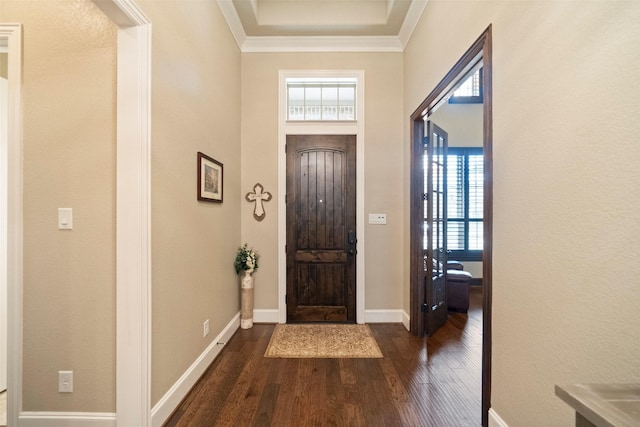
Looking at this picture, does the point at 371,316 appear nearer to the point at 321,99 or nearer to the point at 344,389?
the point at 344,389

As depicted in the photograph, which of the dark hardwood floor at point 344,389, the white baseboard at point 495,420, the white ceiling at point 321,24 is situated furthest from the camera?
the white ceiling at point 321,24

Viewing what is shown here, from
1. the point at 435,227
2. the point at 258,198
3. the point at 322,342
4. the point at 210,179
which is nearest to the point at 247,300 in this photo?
the point at 322,342

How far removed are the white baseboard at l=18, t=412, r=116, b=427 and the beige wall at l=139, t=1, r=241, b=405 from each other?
278mm

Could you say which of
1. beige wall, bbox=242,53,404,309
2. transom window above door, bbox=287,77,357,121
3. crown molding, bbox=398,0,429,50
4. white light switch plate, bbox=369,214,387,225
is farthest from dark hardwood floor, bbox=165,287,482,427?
crown molding, bbox=398,0,429,50

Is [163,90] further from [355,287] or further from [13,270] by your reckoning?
[355,287]

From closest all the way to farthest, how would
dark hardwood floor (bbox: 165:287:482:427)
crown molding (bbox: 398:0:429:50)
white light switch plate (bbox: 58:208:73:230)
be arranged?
Result: 1. white light switch plate (bbox: 58:208:73:230)
2. dark hardwood floor (bbox: 165:287:482:427)
3. crown molding (bbox: 398:0:429:50)

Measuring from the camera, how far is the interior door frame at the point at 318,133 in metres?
3.34

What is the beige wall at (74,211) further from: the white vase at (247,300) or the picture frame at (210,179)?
the white vase at (247,300)

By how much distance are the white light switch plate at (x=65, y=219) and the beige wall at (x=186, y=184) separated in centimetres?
47

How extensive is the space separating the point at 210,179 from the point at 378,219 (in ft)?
6.53

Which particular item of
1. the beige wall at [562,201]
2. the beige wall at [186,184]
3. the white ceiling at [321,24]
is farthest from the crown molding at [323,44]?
the beige wall at [562,201]

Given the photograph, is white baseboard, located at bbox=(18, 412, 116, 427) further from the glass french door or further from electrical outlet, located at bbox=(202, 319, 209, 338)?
the glass french door

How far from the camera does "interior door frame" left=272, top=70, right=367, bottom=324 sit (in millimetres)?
3340

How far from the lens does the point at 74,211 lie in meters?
1.57
